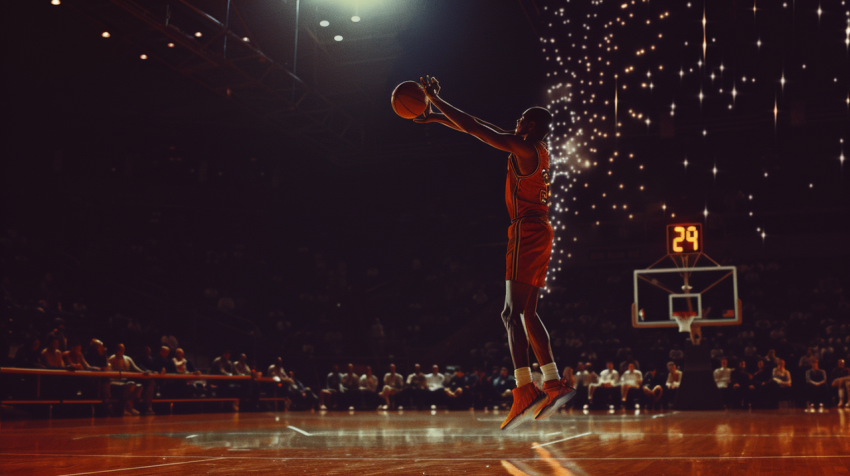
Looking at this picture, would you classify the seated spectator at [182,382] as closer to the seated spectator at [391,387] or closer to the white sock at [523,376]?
the seated spectator at [391,387]

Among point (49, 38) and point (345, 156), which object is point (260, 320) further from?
point (49, 38)

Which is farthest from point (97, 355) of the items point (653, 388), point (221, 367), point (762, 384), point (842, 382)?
point (842, 382)

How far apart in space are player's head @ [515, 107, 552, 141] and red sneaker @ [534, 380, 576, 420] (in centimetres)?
131

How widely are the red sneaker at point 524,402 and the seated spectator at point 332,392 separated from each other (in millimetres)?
11298

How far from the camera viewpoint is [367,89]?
1495cm

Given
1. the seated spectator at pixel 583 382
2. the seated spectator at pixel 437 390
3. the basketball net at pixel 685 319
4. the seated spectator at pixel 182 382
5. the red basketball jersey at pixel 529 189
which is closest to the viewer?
the red basketball jersey at pixel 529 189

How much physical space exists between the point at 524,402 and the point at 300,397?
1135 centimetres

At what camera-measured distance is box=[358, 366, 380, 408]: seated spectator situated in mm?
14758

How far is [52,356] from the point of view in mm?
9875

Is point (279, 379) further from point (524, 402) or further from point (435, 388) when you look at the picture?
point (524, 402)

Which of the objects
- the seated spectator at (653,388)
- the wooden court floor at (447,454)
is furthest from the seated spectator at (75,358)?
the seated spectator at (653,388)

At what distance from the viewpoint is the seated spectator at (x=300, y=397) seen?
14.3 metres

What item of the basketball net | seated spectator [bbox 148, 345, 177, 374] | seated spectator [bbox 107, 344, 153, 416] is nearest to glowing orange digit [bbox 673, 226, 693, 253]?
the basketball net

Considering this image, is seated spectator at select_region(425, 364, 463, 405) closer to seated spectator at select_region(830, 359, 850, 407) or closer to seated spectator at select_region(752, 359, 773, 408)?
seated spectator at select_region(752, 359, 773, 408)
